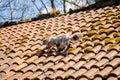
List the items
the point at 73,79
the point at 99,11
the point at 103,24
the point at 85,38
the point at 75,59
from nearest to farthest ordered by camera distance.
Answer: the point at 73,79 → the point at 75,59 → the point at 85,38 → the point at 103,24 → the point at 99,11

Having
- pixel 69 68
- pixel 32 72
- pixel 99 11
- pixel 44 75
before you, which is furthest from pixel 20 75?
pixel 99 11

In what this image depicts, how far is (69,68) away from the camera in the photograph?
528 centimetres

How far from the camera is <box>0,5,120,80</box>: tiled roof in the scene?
197 inches

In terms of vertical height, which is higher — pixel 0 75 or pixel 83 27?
pixel 83 27

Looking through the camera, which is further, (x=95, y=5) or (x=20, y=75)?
(x=95, y=5)

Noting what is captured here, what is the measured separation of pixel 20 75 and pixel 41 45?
4.90 ft

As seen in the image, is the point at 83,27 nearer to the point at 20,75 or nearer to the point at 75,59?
the point at 75,59

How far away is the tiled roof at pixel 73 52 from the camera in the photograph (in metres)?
5.01

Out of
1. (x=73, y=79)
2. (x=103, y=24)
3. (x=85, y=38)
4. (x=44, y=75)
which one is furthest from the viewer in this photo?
(x=103, y=24)

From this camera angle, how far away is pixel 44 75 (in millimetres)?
5262

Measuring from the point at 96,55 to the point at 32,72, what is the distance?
4.23ft

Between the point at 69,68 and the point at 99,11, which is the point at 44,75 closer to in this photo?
the point at 69,68

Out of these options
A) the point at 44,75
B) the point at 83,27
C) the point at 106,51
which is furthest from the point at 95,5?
the point at 44,75

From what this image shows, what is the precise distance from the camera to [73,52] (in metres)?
5.96
